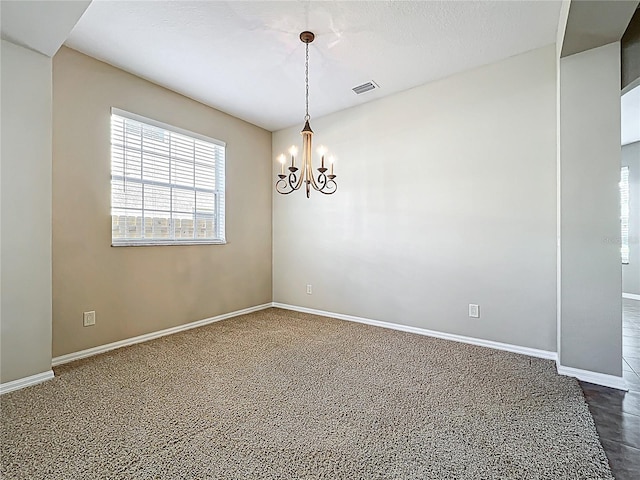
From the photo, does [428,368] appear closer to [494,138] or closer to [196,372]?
[196,372]

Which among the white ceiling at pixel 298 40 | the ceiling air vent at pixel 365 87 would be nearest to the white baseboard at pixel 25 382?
the white ceiling at pixel 298 40

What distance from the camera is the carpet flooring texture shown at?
1.50 meters

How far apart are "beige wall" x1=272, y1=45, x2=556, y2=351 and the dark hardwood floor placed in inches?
24.2

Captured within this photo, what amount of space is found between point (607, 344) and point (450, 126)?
2346 millimetres

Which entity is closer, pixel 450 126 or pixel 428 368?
pixel 428 368

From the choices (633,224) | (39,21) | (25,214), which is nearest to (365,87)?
(39,21)

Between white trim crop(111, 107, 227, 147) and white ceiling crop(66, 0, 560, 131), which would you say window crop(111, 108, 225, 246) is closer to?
white trim crop(111, 107, 227, 147)

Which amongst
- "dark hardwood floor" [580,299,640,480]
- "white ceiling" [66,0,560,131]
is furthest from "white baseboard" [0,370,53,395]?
"dark hardwood floor" [580,299,640,480]

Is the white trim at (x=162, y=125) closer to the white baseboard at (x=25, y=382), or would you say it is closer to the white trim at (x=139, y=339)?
the white trim at (x=139, y=339)

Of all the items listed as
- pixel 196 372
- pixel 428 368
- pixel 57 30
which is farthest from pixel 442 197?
pixel 57 30

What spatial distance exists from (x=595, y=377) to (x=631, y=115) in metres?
4.15

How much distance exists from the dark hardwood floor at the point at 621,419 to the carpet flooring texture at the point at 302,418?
67 millimetres

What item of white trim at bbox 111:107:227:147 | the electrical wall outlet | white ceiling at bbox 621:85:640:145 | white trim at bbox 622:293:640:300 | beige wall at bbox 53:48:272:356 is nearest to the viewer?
beige wall at bbox 53:48:272:356

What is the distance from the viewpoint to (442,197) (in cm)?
345
